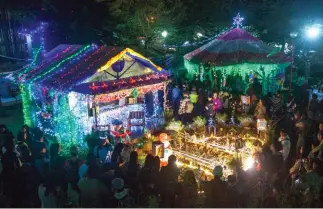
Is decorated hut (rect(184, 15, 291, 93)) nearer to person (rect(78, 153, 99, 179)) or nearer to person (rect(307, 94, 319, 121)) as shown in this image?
person (rect(307, 94, 319, 121))

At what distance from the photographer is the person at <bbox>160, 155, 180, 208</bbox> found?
6.12 meters

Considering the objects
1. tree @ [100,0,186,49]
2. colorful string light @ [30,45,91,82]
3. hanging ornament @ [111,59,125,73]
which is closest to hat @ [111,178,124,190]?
hanging ornament @ [111,59,125,73]

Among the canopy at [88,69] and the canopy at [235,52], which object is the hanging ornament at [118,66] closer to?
the canopy at [88,69]

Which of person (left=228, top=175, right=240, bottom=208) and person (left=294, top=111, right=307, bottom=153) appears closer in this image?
person (left=228, top=175, right=240, bottom=208)

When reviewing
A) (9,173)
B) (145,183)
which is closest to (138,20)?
(9,173)

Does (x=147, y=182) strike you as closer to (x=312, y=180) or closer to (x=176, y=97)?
(x=312, y=180)

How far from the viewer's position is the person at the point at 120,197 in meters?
5.83

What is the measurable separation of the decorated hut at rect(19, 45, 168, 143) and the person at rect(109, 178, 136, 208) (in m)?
4.92

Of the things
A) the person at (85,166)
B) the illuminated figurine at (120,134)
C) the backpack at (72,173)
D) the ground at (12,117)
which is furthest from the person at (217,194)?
the ground at (12,117)

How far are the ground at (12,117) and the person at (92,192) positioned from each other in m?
8.38

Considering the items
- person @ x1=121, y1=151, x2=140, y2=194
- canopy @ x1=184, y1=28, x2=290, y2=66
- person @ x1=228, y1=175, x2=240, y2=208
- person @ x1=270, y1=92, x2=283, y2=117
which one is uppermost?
canopy @ x1=184, y1=28, x2=290, y2=66

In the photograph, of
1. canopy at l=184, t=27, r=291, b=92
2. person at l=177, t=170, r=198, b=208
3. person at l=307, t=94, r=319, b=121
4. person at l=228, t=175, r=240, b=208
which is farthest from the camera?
canopy at l=184, t=27, r=291, b=92

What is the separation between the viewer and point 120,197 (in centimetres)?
589

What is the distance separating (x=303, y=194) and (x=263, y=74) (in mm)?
12549
